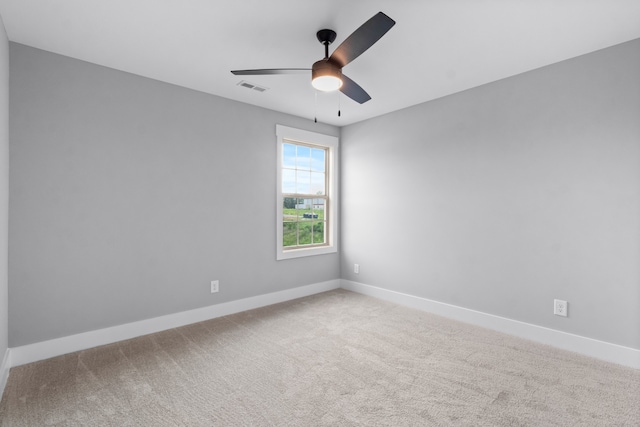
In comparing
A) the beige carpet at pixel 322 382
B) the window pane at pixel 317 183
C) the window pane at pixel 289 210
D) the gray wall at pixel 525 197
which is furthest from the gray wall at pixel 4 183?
the gray wall at pixel 525 197

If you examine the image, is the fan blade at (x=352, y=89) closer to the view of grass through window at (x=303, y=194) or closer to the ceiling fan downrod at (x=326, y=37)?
the ceiling fan downrod at (x=326, y=37)

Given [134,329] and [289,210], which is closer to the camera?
[134,329]

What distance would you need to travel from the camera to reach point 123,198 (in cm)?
296

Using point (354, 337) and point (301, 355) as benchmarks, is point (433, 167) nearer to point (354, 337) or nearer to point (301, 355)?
point (354, 337)

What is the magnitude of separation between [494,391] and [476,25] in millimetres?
2548

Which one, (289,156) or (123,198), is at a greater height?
(289,156)

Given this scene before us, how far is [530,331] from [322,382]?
83.2 inches

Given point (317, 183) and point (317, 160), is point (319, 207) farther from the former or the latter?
point (317, 160)

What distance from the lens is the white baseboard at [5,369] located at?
214 cm

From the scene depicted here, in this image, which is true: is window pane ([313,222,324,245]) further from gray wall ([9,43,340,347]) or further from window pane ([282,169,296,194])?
gray wall ([9,43,340,347])

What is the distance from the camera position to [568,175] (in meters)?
2.79

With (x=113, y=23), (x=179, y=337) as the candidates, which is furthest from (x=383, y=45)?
(x=179, y=337)

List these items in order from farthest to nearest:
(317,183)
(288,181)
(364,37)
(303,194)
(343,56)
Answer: (317,183) < (303,194) < (288,181) < (343,56) < (364,37)

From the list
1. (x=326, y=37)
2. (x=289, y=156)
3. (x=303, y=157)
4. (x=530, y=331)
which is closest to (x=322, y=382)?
(x=530, y=331)
